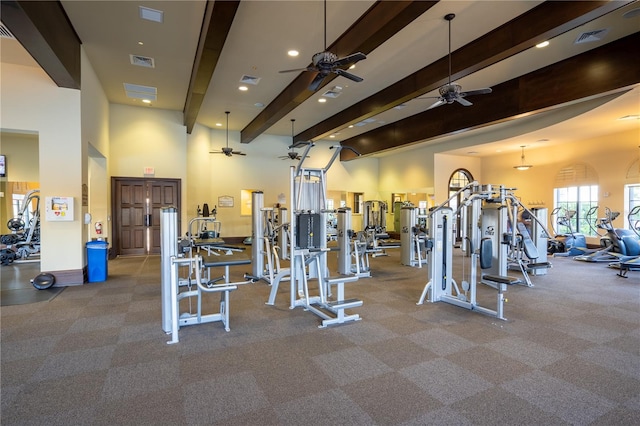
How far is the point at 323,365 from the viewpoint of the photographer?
2988mm

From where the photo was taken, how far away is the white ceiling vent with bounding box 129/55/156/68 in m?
6.27

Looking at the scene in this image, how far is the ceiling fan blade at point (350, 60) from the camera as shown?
161 inches

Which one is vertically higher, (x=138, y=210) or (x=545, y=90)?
(x=545, y=90)

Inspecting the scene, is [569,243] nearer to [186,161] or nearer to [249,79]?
[249,79]

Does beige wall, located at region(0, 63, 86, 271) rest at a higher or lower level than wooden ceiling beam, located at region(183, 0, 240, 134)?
lower

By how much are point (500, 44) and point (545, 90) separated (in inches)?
83.8

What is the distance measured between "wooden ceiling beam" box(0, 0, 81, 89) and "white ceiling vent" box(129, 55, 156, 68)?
88 centimetres

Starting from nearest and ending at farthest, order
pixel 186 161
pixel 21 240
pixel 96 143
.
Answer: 1. pixel 96 143
2. pixel 21 240
3. pixel 186 161

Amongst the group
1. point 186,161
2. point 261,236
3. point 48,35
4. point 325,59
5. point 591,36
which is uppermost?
point 591,36

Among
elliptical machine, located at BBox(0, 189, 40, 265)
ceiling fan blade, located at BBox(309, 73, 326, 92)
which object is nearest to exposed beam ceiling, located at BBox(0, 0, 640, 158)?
ceiling fan blade, located at BBox(309, 73, 326, 92)

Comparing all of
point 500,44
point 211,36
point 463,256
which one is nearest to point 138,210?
point 211,36

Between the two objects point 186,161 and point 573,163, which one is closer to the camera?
point 186,161

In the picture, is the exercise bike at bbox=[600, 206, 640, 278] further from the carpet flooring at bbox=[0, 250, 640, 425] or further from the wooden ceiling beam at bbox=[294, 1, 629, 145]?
the wooden ceiling beam at bbox=[294, 1, 629, 145]

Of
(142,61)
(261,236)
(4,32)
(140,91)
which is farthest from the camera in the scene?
(140,91)
